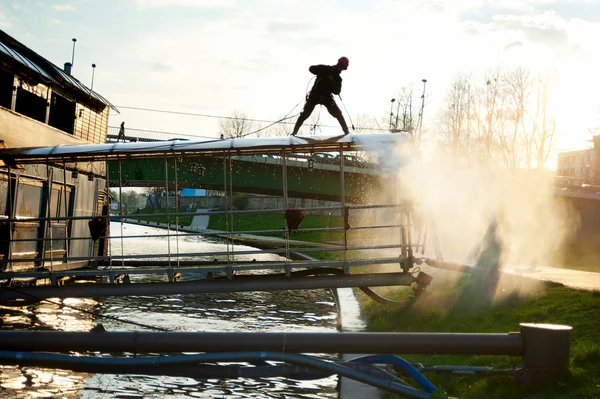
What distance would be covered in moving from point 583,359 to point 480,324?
3848 mm

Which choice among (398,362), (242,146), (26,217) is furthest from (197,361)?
(26,217)

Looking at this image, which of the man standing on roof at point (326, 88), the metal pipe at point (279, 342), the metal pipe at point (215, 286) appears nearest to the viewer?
the metal pipe at point (279, 342)

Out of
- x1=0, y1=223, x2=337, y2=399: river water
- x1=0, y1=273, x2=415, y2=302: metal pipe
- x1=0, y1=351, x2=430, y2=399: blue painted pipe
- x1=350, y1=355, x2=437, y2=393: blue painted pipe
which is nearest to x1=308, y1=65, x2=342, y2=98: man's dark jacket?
x1=0, y1=273, x2=415, y2=302: metal pipe

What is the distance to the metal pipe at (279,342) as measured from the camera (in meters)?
7.45

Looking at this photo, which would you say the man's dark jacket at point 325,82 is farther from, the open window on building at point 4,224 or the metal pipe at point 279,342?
the open window on building at point 4,224

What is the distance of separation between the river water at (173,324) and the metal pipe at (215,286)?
52 centimetres

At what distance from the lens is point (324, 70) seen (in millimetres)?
14094

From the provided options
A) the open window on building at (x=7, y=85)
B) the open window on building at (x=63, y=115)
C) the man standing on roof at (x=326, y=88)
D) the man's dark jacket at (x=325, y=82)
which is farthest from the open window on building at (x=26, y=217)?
the man's dark jacket at (x=325, y=82)

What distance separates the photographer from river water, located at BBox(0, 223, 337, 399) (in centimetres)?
909

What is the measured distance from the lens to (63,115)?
73.9ft

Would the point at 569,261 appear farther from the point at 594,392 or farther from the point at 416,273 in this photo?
the point at 594,392

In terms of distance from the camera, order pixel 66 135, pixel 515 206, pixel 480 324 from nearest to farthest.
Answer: pixel 480 324, pixel 66 135, pixel 515 206

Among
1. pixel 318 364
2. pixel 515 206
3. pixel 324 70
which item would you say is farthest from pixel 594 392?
pixel 515 206

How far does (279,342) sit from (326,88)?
7758 millimetres
